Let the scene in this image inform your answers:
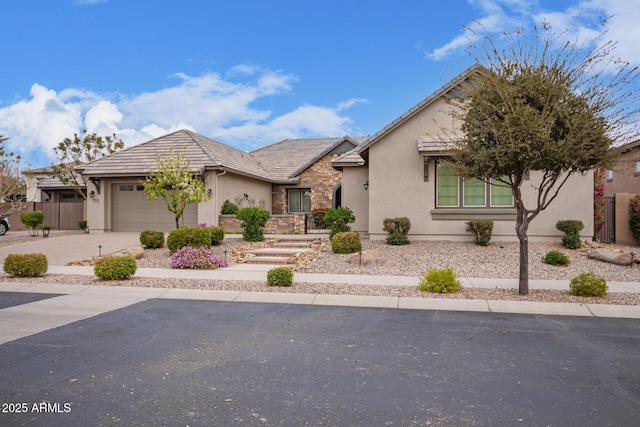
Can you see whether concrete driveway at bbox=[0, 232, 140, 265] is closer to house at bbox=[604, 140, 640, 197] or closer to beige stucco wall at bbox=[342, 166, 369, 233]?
beige stucco wall at bbox=[342, 166, 369, 233]

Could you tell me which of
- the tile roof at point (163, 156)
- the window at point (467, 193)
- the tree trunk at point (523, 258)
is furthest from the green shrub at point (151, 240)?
the tree trunk at point (523, 258)

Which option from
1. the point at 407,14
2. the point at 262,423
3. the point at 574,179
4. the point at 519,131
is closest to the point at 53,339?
the point at 262,423

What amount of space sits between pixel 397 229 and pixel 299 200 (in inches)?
525

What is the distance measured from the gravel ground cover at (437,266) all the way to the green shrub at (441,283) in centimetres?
18

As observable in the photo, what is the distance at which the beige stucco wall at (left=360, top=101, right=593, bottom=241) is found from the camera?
634 inches

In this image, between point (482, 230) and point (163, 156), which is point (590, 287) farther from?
point (163, 156)

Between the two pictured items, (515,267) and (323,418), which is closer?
(323,418)

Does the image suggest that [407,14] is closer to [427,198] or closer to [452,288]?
[427,198]

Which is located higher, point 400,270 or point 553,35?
point 553,35

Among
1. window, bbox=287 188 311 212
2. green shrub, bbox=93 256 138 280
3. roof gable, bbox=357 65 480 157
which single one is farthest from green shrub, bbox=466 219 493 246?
window, bbox=287 188 311 212

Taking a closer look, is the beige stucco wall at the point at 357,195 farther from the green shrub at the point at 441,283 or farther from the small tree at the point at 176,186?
the green shrub at the point at 441,283

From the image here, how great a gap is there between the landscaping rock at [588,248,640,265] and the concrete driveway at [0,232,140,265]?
16.0m

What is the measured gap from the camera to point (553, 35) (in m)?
8.67

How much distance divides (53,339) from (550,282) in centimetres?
1038
